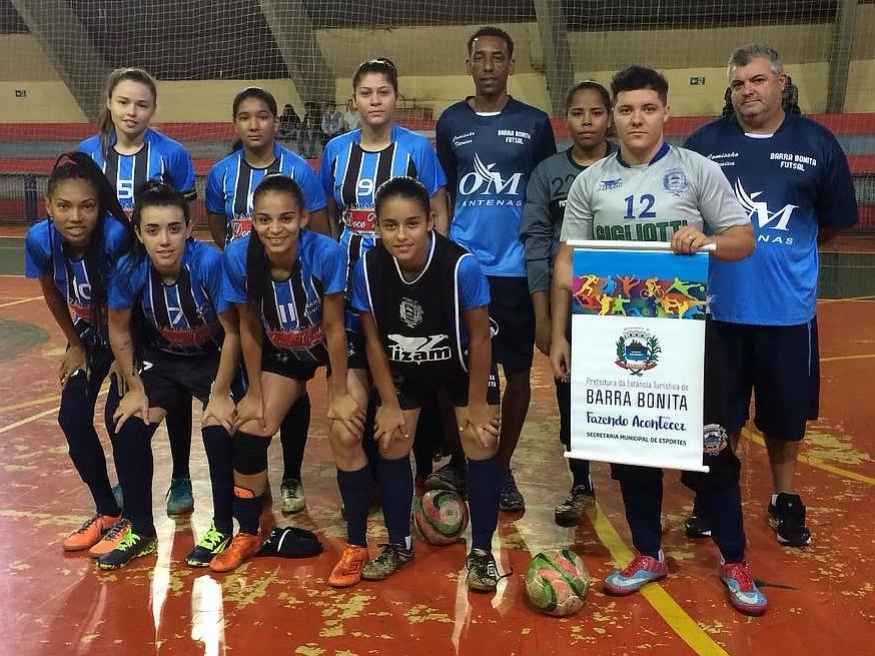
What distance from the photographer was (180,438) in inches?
147

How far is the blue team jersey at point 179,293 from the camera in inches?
126

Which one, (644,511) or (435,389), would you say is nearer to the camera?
(644,511)

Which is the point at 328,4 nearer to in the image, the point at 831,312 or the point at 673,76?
the point at 673,76

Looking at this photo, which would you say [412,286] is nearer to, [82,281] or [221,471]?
[221,471]

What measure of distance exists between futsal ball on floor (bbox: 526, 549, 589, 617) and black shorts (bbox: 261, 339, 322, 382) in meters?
1.17

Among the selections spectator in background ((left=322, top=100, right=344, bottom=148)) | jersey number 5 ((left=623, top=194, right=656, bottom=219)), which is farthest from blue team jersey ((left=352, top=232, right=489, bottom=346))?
spectator in background ((left=322, top=100, right=344, bottom=148))

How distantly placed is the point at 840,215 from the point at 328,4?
47.2ft

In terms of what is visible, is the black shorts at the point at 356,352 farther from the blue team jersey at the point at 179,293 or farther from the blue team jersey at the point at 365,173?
the blue team jersey at the point at 179,293

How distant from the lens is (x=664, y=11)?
48.2 feet

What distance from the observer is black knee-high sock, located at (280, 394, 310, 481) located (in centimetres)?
373

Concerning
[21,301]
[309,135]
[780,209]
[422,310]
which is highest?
[309,135]

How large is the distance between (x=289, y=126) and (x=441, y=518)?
40.5 feet

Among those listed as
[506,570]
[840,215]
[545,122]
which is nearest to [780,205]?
[840,215]

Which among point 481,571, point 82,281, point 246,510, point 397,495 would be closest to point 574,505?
point 481,571
